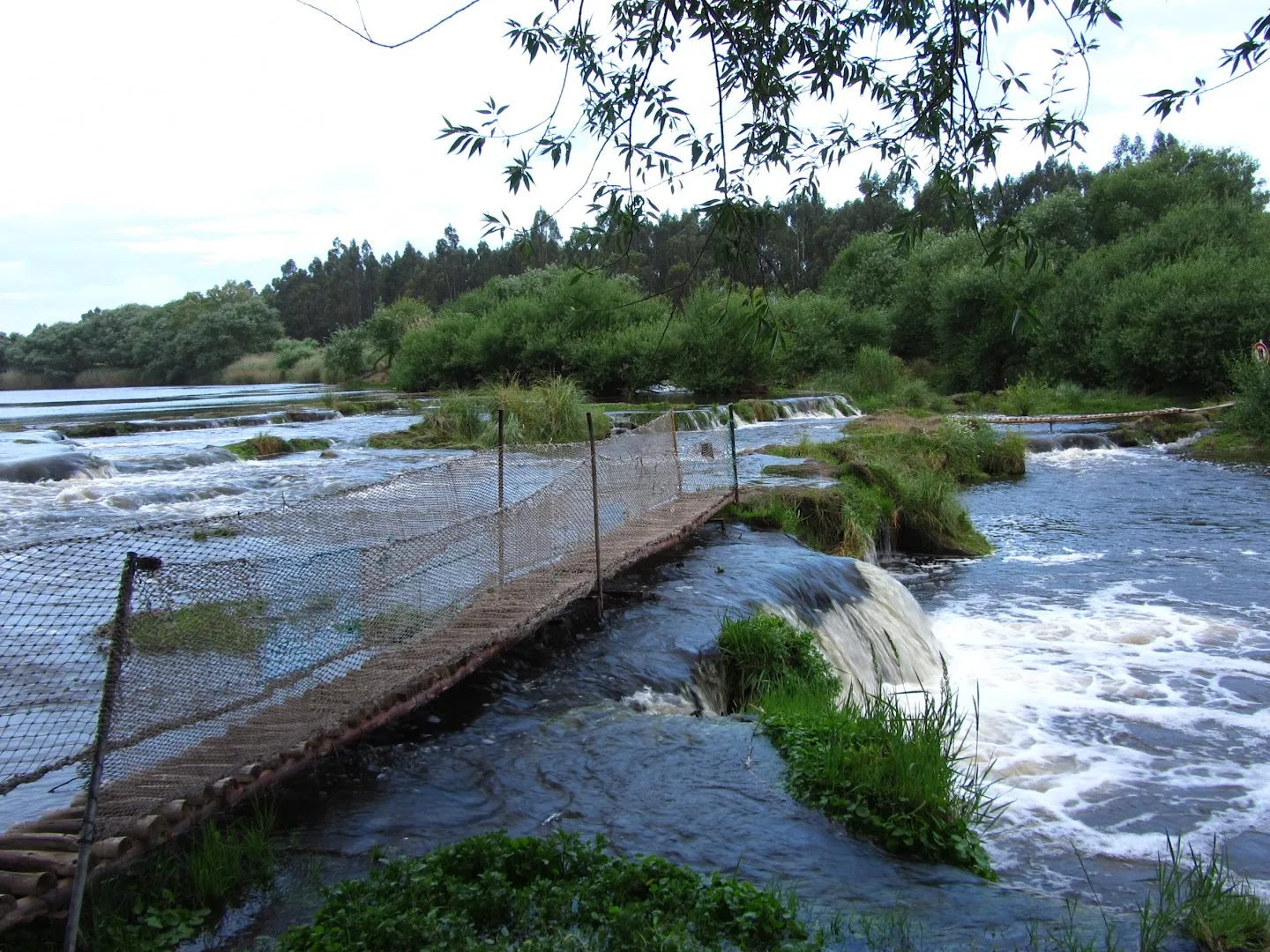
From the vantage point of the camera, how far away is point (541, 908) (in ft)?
12.0

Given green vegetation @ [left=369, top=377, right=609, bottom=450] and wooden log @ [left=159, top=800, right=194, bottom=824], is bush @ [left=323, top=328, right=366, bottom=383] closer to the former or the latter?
green vegetation @ [left=369, top=377, right=609, bottom=450]

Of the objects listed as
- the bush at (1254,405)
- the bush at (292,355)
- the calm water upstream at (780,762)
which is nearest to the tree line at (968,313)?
the bush at (1254,405)

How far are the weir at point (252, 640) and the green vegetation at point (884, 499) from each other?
382 cm

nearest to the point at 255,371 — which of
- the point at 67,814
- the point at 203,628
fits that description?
the point at 203,628

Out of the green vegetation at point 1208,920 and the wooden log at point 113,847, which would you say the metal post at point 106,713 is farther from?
the green vegetation at point 1208,920

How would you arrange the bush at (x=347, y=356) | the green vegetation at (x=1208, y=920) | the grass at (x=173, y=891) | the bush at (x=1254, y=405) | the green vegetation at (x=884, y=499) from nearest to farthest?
1. the grass at (x=173, y=891)
2. the green vegetation at (x=1208, y=920)
3. the green vegetation at (x=884, y=499)
4. the bush at (x=1254, y=405)
5. the bush at (x=347, y=356)

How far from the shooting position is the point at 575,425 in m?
21.4

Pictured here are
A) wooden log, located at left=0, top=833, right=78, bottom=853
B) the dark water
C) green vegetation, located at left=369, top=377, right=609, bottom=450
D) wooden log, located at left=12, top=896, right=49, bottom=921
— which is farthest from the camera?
green vegetation, located at left=369, top=377, right=609, bottom=450

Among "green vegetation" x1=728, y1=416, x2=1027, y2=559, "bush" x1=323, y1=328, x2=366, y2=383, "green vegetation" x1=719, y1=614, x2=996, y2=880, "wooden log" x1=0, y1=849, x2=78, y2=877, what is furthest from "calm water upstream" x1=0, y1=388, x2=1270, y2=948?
"bush" x1=323, y1=328, x2=366, y2=383

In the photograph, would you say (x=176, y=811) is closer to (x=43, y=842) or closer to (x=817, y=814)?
(x=43, y=842)

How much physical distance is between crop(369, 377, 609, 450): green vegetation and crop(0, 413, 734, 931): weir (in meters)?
11.6

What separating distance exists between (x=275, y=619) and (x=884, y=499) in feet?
37.8

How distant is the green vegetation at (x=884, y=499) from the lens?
42.9 ft

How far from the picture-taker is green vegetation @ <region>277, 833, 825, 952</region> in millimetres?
3377
